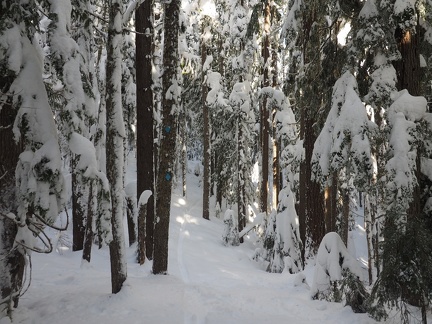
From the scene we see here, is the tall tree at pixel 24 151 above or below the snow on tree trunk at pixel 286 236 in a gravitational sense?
above

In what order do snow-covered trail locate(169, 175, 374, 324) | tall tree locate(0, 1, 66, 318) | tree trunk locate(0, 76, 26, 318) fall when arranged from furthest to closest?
snow-covered trail locate(169, 175, 374, 324) < tree trunk locate(0, 76, 26, 318) < tall tree locate(0, 1, 66, 318)

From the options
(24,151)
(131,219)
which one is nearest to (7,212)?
(24,151)

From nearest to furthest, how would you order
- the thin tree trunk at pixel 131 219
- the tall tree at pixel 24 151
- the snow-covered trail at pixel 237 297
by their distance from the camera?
the tall tree at pixel 24 151 < the snow-covered trail at pixel 237 297 < the thin tree trunk at pixel 131 219

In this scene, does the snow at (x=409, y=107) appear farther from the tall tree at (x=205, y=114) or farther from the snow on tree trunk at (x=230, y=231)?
the tall tree at (x=205, y=114)

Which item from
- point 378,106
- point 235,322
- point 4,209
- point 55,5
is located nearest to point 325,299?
point 235,322

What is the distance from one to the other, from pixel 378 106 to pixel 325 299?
4.18m

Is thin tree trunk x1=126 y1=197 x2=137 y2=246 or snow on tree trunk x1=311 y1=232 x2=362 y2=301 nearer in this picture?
snow on tree trunk x1=311 y1=232 x2=362 y2=301

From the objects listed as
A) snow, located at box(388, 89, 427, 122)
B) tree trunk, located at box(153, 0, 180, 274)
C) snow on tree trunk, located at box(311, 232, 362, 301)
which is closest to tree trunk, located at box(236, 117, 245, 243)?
tree trunk, located at box(153, 0, 180, 274)

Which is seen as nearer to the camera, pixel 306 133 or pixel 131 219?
pixel 306 133

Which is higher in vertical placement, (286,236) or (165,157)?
(165,157)

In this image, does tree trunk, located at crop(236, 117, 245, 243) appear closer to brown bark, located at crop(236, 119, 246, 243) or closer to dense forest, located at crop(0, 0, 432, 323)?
brown bark, located at crop(236, 119, 246, 243)

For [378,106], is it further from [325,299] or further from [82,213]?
[82,213]

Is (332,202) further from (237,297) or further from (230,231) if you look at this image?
(230,231)

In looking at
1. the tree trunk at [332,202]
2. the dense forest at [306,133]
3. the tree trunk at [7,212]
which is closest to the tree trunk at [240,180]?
the tree trunk at [332,202]
